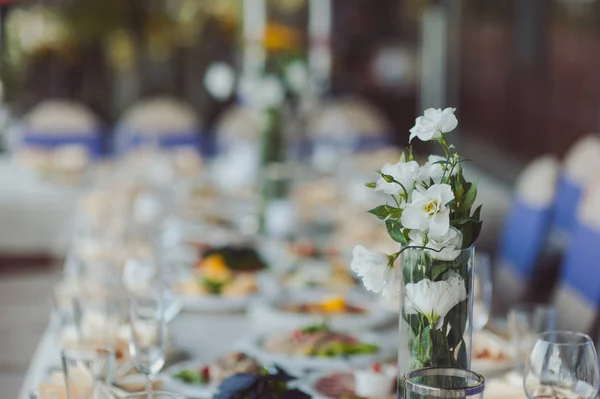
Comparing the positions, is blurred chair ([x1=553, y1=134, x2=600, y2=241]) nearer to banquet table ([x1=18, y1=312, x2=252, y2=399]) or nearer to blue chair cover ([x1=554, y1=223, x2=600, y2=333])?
blue chair cover ([x1=554, y1=223, x2=600, y2=333])

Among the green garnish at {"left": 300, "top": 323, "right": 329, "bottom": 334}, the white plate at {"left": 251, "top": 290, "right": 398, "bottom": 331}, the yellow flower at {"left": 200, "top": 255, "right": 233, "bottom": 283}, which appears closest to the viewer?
the green garnish at {"left": 300, "top": 323, "right": 329, "bottom": 334}

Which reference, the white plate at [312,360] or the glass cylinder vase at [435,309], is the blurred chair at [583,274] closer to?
the white plate at [312,360]

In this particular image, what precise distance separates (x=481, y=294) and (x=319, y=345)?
1.19 feet

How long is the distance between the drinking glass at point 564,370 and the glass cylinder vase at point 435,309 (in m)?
0.15

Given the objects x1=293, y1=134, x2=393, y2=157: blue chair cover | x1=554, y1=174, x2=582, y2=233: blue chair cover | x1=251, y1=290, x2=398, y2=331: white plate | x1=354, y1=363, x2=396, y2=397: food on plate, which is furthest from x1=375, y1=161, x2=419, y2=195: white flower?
x1=293, y1=134, x2=393, y2=157: blue chair cover

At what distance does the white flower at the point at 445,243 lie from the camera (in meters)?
1.41

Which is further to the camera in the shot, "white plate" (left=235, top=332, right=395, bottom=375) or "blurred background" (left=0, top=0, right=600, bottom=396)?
"blurred background" (left=0, top=0, right=600, bottom=396)

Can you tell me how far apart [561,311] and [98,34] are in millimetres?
7316

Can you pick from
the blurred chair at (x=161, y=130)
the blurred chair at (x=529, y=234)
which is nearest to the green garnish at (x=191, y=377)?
the blurred chair at (x=529, y=234)

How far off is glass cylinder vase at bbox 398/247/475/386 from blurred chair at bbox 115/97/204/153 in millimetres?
5048

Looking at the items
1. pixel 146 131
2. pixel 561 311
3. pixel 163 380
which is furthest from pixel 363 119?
pixel 163 380

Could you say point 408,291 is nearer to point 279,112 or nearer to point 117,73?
point 279,112

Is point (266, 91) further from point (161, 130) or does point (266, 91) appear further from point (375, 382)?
point (161, 130)

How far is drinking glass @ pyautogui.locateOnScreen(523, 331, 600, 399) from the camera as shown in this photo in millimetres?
1513
